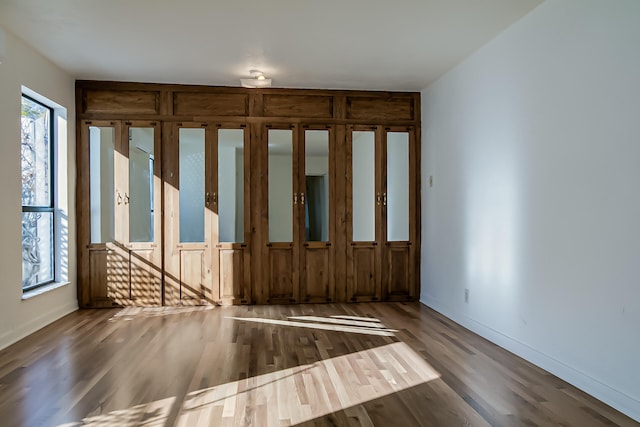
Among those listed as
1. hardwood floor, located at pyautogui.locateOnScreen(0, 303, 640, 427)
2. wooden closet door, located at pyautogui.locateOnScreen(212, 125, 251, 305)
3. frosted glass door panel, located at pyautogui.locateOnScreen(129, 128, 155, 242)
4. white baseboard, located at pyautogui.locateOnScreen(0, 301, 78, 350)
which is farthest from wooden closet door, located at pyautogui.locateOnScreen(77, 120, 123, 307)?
wooden closet door, located at pyautogui.locateOnScreen(212, 125, 251, 305)

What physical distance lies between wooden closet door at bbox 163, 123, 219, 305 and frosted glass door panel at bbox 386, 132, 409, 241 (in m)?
2.13

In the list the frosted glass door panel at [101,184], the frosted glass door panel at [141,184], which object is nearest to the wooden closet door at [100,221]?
the frosted glass door panel at [101,184]

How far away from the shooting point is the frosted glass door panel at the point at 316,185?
5.60 metres

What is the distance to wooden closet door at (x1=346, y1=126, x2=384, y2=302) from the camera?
5668 millimetres

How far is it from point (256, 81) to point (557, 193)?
10.9 feet

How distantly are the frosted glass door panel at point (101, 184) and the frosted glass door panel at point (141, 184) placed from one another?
21 centimetres

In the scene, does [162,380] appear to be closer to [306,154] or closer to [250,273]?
[250,273]

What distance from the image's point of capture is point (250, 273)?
5531mm

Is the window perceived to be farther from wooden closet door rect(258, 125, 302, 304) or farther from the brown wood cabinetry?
wooden closet door rect(258, 125, 302, 304)

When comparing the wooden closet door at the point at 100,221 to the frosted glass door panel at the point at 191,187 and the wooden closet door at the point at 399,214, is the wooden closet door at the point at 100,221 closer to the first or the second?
the frosted glass door panel at the point at 191,187

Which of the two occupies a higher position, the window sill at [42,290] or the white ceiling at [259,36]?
the white ceiling at [259,36]

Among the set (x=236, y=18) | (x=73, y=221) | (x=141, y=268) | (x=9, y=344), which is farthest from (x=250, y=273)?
(x=236, y=18)

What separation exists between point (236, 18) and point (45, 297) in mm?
3220

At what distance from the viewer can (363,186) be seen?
568cm
